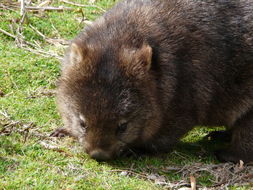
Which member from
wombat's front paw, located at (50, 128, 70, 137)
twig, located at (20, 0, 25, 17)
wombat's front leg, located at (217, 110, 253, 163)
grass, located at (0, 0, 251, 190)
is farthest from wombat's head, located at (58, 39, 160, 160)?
twig, located at (20, 0, 25, 17)

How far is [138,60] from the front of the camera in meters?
4.72

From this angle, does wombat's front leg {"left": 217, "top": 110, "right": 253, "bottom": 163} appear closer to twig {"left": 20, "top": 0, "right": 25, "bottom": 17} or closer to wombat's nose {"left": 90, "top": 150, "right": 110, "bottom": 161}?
wombat's nose {"left": 90, "top": 150, "right": 110, "bottom": 161}

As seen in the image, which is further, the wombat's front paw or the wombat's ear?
the wombat's front paw

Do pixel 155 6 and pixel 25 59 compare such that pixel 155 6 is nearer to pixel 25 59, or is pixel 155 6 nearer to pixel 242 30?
pixel 242 30

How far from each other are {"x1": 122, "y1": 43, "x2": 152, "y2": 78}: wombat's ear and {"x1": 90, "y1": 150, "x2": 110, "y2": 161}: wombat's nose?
692 millimetres

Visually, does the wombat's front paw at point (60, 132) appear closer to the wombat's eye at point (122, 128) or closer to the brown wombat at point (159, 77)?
the brown wombat at point (159, 77)

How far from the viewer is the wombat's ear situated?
15.4 feet

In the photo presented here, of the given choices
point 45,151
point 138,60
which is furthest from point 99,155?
point 138,60

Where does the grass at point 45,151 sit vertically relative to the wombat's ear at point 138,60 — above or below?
below

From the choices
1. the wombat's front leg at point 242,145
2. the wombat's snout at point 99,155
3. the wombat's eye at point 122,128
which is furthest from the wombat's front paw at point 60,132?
the wombat's front leg at point 242,145

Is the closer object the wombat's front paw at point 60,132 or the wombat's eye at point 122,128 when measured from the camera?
the wombat's eye at point 122,128

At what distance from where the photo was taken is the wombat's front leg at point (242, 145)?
5266mm

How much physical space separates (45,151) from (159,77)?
115 centimetres

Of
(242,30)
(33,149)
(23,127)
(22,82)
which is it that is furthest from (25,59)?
(242,30)
